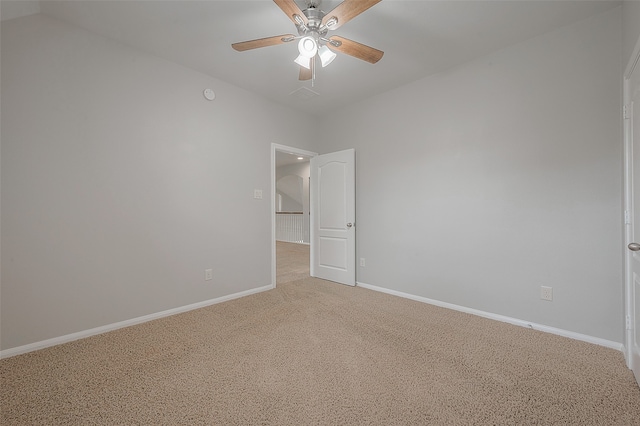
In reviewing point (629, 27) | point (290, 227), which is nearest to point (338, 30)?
point (629, 27)

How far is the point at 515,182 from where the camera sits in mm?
2447

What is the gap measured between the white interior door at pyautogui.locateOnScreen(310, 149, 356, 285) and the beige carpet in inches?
53.0

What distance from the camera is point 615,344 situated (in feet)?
6.59

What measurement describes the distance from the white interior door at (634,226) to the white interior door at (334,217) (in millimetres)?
2521

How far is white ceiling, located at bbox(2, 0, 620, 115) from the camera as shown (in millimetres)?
1960

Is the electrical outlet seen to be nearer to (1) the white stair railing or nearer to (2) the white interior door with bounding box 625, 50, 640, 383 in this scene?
(2) the white interior door with bounding box 625, 50, 640, 383

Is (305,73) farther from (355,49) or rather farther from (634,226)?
(634,226)

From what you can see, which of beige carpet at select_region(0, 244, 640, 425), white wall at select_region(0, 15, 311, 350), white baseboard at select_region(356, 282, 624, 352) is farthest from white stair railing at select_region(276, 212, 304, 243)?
beige carpet at select_region(0, 244, 640, 425)

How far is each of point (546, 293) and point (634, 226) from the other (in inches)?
34.2

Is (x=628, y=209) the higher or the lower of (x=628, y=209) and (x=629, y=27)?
the lower

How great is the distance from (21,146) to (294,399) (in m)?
2.64

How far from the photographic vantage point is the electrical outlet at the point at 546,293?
2279 mm

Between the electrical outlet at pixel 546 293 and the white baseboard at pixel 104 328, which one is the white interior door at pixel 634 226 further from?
the white baseboard at pixel 104 328

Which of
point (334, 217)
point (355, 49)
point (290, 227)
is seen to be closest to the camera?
point (355, 49)
